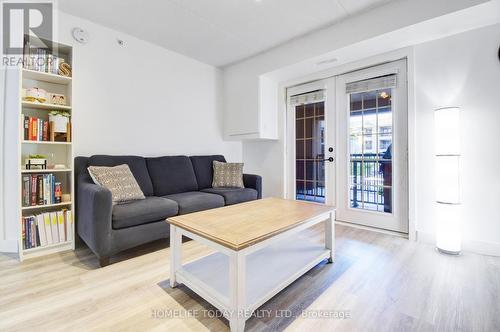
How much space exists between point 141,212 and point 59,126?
119cm

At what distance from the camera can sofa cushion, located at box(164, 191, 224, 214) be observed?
8.13ft

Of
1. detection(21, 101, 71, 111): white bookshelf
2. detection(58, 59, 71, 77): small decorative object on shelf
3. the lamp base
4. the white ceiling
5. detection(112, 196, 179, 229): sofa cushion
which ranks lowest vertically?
the lamp base

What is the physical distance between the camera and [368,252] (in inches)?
89.6

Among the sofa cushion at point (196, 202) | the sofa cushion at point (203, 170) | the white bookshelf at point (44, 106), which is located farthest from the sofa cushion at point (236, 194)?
the white bookshelf at point (44, 106)

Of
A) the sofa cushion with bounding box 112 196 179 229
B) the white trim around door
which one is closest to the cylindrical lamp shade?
the white trim around door

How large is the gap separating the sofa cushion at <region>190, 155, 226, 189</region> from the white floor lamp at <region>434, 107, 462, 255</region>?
9.04 feet

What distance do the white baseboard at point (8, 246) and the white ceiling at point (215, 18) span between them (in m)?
2.43

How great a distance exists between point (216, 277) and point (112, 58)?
2.84 metres

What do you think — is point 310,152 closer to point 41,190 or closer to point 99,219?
point 99,219

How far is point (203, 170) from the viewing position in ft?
11.5

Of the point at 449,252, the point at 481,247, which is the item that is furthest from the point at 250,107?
the point at 481,247

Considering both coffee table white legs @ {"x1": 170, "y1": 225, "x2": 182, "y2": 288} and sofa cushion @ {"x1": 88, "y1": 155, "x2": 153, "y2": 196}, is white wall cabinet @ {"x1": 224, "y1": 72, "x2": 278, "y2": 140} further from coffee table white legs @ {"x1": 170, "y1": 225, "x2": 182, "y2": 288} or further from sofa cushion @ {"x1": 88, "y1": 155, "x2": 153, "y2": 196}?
coffee table white legs @ {"x1": 170, "y1": 225, "x2": 182, "y2": 288}

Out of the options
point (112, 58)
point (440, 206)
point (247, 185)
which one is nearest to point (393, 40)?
point (440, 206)

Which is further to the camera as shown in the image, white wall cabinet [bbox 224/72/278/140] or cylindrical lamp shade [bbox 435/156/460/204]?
white wall cabinet [bbox 224/72/278/140]
